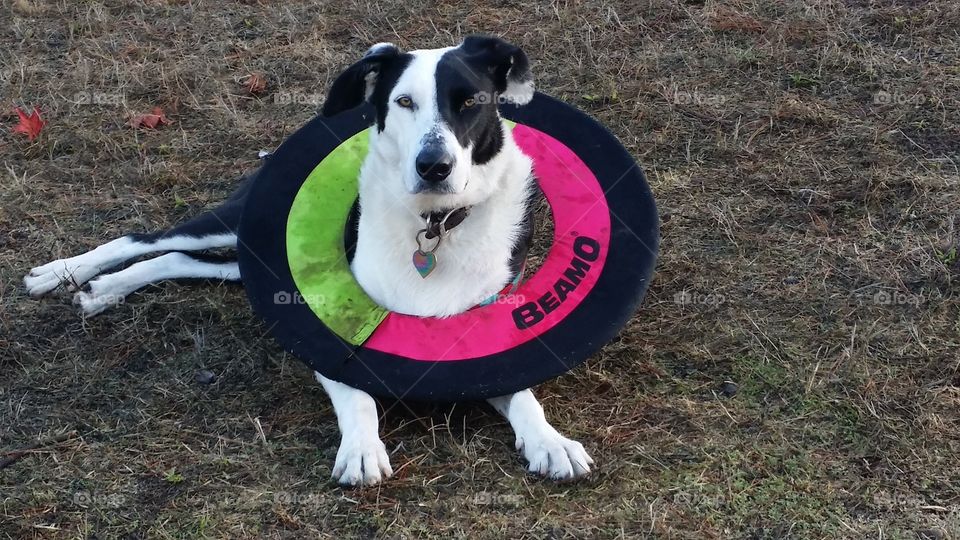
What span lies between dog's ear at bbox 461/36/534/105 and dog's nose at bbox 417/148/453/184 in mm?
508

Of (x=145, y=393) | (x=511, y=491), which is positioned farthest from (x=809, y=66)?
(x=145, y=393)

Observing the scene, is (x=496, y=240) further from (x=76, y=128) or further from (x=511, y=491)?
(x=76, y=128)

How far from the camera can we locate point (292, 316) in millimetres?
3219

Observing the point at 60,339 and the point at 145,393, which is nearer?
A: the point at 145,393

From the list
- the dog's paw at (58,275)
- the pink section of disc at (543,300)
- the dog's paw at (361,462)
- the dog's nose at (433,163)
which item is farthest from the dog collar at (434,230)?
the dog's paw at (58,275)

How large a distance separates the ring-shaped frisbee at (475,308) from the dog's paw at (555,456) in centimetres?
19

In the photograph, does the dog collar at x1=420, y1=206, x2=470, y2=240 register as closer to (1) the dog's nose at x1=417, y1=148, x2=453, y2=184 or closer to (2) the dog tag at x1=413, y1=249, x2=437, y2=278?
(2) the dog tag at x1=413, y1=249, x2=437, y2=278

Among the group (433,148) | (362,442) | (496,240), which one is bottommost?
(362,442)

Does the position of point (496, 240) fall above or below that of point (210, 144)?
above

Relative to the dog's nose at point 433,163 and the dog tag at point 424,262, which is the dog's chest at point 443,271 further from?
the dog's nose at point 433,163

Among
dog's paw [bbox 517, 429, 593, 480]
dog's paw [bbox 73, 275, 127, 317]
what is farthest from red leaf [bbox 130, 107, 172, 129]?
dog's paw [bbox 517, 429, 593, 480]

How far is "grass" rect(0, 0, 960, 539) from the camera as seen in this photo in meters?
2.73

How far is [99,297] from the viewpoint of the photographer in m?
3.76

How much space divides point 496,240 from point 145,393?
55.4 inches
